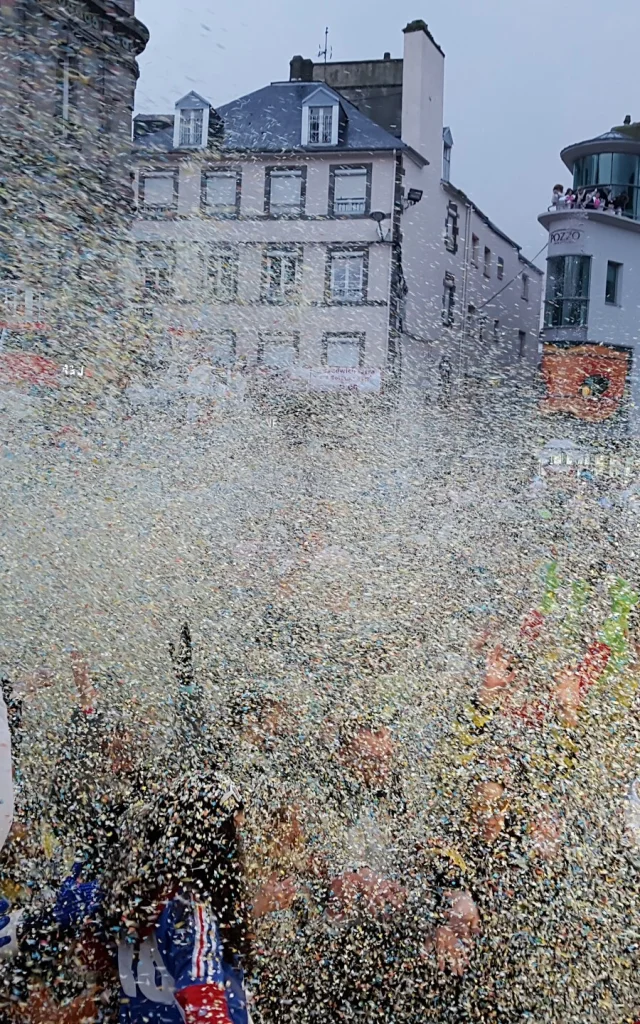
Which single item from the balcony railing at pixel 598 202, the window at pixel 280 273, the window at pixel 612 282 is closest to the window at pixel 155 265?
the window at pixel 280 273

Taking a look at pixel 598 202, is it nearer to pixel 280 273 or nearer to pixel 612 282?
pixel 612 282

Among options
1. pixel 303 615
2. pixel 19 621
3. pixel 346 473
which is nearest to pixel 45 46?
pixel 19 621

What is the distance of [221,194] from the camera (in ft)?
8.80

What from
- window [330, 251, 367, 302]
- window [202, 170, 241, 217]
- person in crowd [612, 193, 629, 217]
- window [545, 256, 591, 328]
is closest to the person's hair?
window [202, 170, 241, 217]

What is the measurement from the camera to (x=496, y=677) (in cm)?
214

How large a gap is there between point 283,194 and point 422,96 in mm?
3465

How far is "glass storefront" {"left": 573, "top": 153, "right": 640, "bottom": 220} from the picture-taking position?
1004 centimetres

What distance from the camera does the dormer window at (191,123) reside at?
1833 millimetres

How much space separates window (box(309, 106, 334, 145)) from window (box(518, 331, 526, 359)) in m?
1.48

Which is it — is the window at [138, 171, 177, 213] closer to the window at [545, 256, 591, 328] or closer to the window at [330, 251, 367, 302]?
the window at [330, 251, 367, 302]

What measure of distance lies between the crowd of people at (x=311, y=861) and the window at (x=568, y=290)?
478 cm

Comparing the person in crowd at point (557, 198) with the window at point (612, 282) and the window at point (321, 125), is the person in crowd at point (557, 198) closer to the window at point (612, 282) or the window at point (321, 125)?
the window at point (612, 282)

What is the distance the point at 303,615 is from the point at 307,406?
136 centimetres

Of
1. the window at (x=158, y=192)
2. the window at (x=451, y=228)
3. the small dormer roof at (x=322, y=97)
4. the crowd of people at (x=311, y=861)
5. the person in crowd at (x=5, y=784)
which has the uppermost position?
the small dormer roof at (x=322, y=97)
